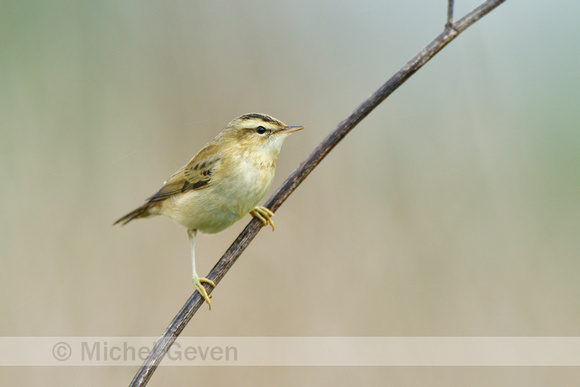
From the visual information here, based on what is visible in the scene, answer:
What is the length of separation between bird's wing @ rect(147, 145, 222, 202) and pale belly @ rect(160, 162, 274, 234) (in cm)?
4

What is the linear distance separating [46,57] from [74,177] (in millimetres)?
957

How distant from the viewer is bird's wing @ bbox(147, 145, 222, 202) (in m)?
2.85

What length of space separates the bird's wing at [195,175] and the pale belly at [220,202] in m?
0.04

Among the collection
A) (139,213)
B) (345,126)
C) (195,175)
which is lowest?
(345,126)

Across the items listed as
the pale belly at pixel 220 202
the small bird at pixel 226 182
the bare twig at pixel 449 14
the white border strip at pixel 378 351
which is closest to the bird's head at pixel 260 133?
the small bird at pixel 226 182

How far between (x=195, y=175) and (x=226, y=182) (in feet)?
1.02

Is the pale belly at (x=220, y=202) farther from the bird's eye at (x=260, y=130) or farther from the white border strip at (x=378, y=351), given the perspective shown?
the white border strip at (x=378, y=351)

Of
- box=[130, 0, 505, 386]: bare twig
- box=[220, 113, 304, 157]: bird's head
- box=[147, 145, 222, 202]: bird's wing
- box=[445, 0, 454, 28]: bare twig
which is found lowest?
box=[130, 0, 505, 386]: bare twig

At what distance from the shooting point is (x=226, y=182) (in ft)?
8.81

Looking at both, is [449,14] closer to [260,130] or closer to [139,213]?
[260,130]

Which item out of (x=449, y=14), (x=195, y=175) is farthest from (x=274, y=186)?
(x=449, y=14)

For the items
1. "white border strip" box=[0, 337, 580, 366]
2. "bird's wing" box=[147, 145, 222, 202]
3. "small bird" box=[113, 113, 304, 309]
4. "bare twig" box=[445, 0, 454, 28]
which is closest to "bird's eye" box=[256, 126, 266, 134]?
"small bird" box=[113, 113, 304, 309]

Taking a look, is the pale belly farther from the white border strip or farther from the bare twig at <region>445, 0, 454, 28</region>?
the bare twig at <region>445, 0, 454, 28</region>
